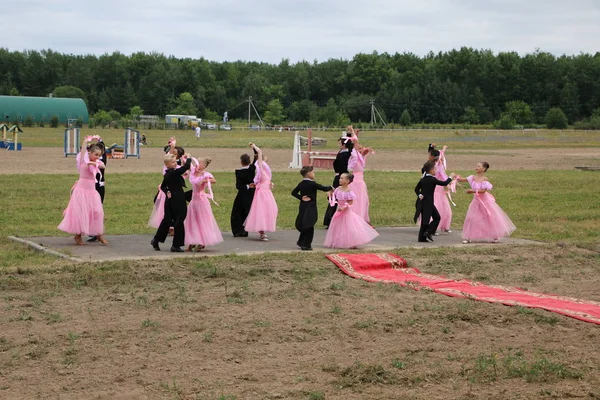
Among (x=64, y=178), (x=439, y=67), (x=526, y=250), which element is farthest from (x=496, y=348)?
(x=439, y=67)

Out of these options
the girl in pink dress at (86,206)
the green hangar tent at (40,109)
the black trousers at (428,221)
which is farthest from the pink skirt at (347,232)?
the green hangar tent at (40,109)

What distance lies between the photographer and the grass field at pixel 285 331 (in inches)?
301

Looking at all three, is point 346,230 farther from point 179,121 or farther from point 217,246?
point 179,121

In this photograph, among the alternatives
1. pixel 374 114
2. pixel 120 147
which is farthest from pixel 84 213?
pixel 374 114

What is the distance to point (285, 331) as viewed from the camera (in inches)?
372

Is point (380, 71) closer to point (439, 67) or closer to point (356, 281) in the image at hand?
point (439, 67)

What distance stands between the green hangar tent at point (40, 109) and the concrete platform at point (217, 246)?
3333 inches

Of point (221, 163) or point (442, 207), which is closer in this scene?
point (442, 207)

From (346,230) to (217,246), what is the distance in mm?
2366

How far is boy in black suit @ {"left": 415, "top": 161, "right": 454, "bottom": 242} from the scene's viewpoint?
17141mm

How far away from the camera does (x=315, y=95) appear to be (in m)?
158

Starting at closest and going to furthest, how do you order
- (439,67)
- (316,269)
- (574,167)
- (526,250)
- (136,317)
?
(136,317) → (316,269) → (526,250) → (574,167) → (439,67)

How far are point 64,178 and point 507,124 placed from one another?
90.5 metres

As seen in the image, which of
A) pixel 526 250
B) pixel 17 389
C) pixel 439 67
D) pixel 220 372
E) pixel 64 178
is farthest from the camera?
pixel 439 67
